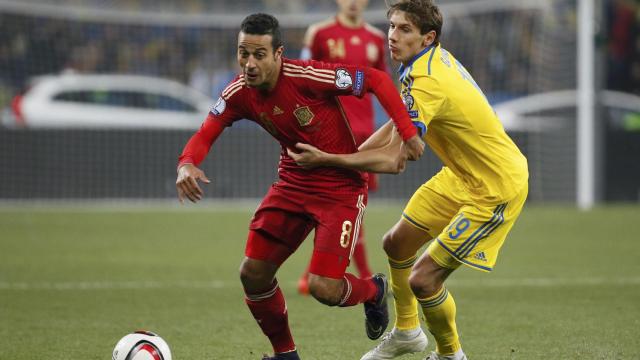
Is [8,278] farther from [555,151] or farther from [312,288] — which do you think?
[555,151]

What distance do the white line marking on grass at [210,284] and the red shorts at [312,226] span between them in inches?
149

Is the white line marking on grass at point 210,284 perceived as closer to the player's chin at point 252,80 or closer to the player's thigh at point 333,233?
the player's thigh at point 333,233

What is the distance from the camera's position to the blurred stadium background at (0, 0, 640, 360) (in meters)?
7.48

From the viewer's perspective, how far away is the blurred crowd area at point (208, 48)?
19250 millimetres

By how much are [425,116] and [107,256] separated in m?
6.98

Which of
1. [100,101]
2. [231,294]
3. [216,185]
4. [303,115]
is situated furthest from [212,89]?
[303,115]

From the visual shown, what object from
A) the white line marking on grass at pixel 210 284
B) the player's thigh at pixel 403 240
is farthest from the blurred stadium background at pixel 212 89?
the player's thigh at pixel 403 240

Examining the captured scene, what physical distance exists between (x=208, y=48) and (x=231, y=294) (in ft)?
40.2

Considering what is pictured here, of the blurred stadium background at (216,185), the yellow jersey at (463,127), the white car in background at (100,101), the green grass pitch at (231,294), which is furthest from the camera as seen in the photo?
the white car in background at (100,101)

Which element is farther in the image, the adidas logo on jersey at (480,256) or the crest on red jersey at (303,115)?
Answer: the adidas logo on jersey at (480,256)

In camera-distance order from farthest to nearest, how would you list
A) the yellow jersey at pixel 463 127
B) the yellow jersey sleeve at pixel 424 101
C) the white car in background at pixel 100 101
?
the white car in background at pixel 100 101 → the yellow jersey at pixel 463 127 → the yellow jersey sleeve at pixel 424 101

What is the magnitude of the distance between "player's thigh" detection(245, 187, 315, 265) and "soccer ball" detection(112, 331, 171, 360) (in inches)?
26.3

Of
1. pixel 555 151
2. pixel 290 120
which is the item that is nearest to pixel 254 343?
pixel 290 120

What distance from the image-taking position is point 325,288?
574 centimetres
